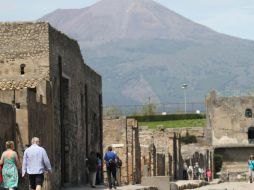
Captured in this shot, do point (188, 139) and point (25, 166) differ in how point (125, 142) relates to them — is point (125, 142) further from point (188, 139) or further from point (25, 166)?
point (188, 139)

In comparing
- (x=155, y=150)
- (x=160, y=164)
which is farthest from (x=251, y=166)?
(x=160, y=164)

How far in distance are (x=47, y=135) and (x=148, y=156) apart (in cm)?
2254

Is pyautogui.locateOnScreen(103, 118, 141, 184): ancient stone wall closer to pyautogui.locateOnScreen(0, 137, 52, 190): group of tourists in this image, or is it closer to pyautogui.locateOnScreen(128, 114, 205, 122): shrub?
pyautogui.locateOnScreen(0, 137, 52, 190): group of tourists

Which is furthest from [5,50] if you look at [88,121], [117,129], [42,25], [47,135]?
[117,129]

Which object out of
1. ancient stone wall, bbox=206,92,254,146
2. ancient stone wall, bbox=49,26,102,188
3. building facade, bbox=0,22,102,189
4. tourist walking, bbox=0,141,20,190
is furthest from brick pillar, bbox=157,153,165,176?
ancient stone wall, bbox=206,92,254,146

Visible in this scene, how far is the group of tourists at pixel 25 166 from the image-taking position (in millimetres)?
21984

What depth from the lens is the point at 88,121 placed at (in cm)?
4691

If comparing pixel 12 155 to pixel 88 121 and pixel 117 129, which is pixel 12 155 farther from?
pixel 117 129

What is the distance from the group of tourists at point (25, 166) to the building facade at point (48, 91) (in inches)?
326

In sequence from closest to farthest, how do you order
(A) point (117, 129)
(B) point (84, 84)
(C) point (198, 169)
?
1. (B) point (84, 84)
2. (A) point (117, 129)
3. (C) point (198, 169)

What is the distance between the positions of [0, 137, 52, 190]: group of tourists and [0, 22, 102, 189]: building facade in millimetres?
8284

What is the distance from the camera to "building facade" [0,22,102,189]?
31.6 meters

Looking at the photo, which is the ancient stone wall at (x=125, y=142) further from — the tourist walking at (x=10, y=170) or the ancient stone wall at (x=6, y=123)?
the tourist walking at (x=10, y=170)

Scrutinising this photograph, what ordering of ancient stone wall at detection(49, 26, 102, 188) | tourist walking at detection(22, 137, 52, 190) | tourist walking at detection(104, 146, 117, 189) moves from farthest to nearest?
ancient stone wall at detection(49, 26, 102, 188), tourist walking at detection(104, 146, 117, 189), tourist walking at detection(22, 137, 52, 190)
